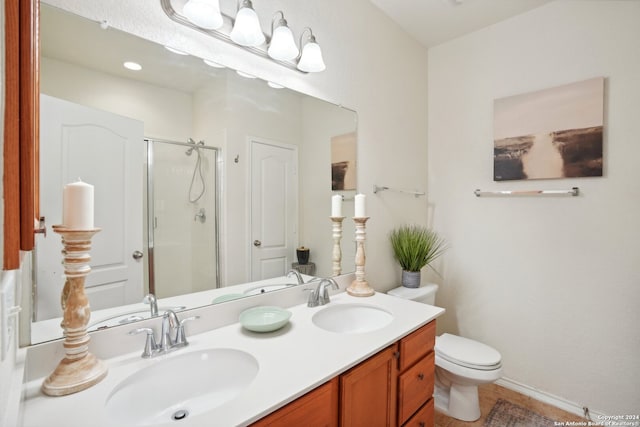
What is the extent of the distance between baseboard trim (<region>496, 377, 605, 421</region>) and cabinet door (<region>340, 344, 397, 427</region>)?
4.59 ft

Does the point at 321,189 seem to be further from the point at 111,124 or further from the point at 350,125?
the point at 111,124

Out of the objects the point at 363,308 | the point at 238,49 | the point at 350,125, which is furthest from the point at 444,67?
the point at 363,308

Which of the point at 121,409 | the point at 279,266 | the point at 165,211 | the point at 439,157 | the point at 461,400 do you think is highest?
the point at 439,157

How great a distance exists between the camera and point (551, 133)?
6.22ft

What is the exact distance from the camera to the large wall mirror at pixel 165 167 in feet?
2.87

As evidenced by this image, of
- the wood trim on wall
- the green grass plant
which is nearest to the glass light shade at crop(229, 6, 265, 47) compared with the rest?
the wood trim on wall

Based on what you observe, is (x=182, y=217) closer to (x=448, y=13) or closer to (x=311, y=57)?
(x=311, y=57)

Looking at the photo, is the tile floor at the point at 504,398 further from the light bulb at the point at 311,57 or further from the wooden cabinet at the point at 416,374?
the light bulb at the point at 311,57

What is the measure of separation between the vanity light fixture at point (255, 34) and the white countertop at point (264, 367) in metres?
1.15

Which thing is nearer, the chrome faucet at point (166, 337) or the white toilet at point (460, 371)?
the chrome faucet at point (166, 337)

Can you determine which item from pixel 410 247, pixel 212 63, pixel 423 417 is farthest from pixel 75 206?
pixel 410 247

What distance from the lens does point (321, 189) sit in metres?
1.66

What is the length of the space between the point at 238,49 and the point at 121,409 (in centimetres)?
131

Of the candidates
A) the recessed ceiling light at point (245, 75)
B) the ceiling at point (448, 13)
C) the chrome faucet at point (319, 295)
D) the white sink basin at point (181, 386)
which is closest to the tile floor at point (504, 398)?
the chrome faucet at point (319, 295)
